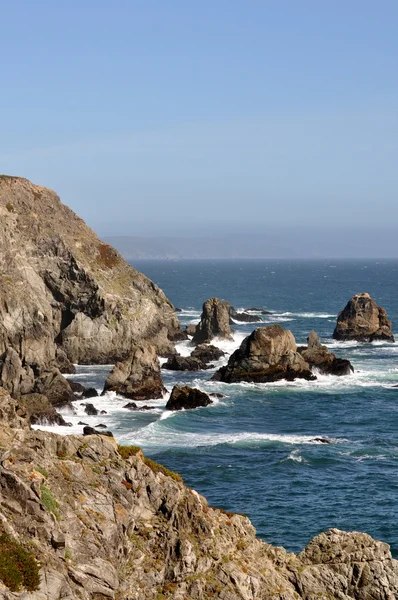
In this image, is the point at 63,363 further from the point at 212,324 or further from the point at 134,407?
the point at 212,324

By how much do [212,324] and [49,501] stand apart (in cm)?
10200

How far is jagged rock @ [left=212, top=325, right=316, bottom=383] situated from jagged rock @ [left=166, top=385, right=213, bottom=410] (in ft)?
43.0

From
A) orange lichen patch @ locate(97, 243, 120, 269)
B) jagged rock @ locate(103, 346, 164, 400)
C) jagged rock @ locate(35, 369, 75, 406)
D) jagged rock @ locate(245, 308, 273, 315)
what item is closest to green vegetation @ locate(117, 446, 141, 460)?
jagged rock @ locate(35, 369, 75, 406)

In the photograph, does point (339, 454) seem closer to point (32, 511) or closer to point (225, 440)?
point (225, 440)

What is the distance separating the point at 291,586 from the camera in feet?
90.8

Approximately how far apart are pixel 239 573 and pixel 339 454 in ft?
135

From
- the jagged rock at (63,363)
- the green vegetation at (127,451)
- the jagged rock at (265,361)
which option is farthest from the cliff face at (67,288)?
the green vegetation at (127,451)

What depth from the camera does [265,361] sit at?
3839 inches

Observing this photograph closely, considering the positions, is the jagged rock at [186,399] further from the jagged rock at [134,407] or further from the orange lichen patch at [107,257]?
the orange lichen patch at [107,257]

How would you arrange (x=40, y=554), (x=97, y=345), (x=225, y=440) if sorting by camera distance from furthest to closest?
(x=97, y=345) < (x=225, y=440) < (x=40, y=554)

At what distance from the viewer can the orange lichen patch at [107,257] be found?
12321 centimetres

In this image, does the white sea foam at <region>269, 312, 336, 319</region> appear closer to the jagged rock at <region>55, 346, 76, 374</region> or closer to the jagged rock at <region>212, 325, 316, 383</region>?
the jagged rock at <region>212, 325, 316, 383</region>

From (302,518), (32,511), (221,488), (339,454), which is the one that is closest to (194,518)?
(32,511)

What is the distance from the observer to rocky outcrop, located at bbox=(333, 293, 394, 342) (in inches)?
5241
